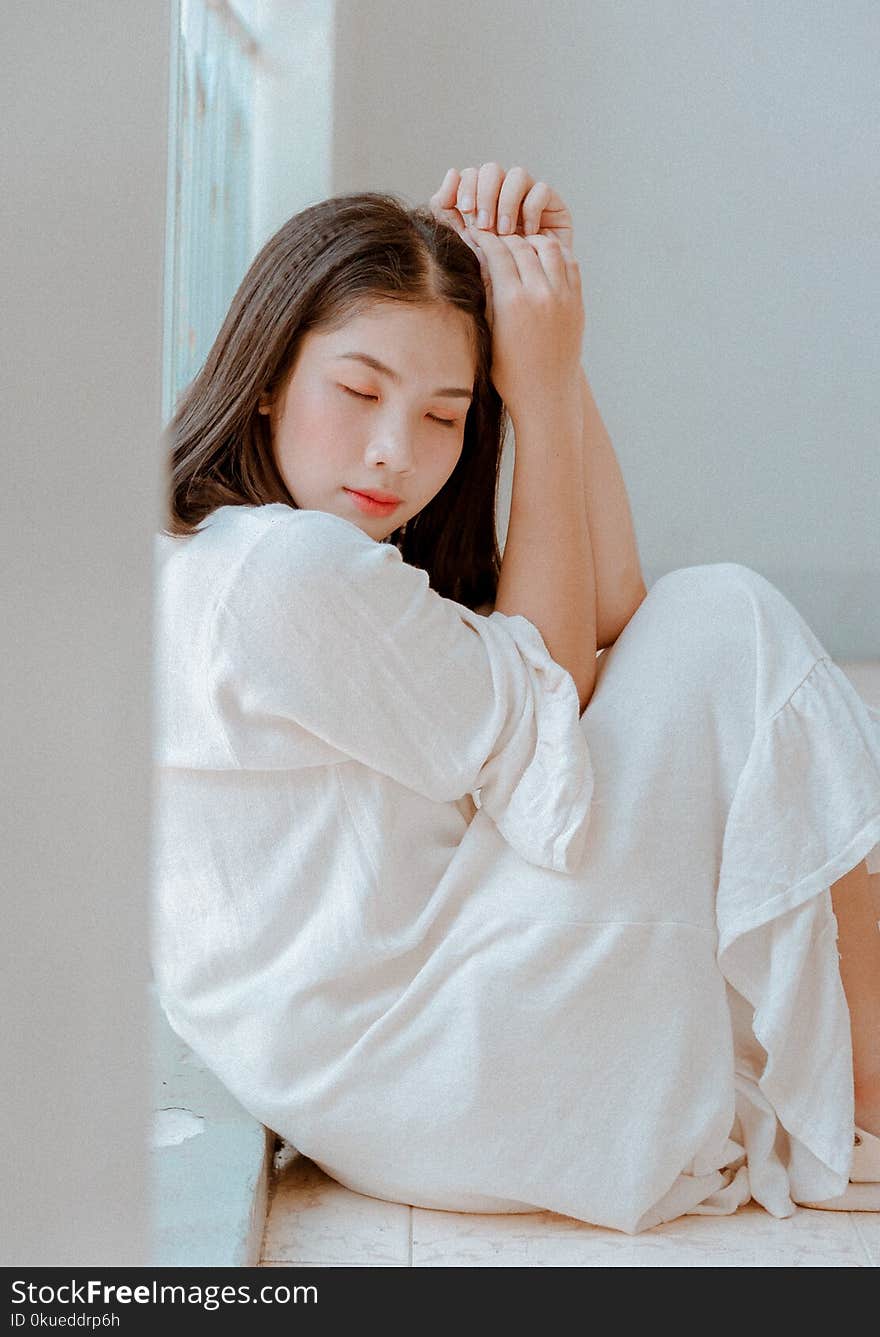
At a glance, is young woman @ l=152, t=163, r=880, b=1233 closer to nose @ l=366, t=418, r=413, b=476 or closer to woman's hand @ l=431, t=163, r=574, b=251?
nose @ l=366, t=418, r=413, b=476

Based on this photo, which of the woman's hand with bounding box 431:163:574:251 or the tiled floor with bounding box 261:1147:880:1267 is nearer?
the tiled floor with bounding box 261:1147:880:1267

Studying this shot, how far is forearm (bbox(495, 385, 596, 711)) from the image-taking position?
4.31 ft

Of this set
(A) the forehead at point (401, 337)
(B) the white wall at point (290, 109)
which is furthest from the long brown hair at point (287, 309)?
(B) the white wall at point (290, 109)

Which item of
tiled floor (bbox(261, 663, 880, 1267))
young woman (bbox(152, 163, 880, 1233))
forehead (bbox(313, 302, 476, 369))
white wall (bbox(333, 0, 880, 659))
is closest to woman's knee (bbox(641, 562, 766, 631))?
young woman (bbox(152, 163, 880, 1233))

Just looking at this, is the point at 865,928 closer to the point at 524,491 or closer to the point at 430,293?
the point at 524,491

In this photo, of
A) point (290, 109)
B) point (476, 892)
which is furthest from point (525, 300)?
point (290, 109)

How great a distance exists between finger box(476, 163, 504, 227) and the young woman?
0.85ft

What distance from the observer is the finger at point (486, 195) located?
1458 millimetres

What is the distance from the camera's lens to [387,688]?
3.67ft

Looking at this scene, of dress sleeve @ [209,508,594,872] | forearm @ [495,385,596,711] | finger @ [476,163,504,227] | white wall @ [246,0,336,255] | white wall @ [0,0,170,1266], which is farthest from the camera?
white wall @ [246,0,336,255]

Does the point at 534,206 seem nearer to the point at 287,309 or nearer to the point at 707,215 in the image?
the point at 287,309

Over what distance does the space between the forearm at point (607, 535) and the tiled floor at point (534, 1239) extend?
0.57m
